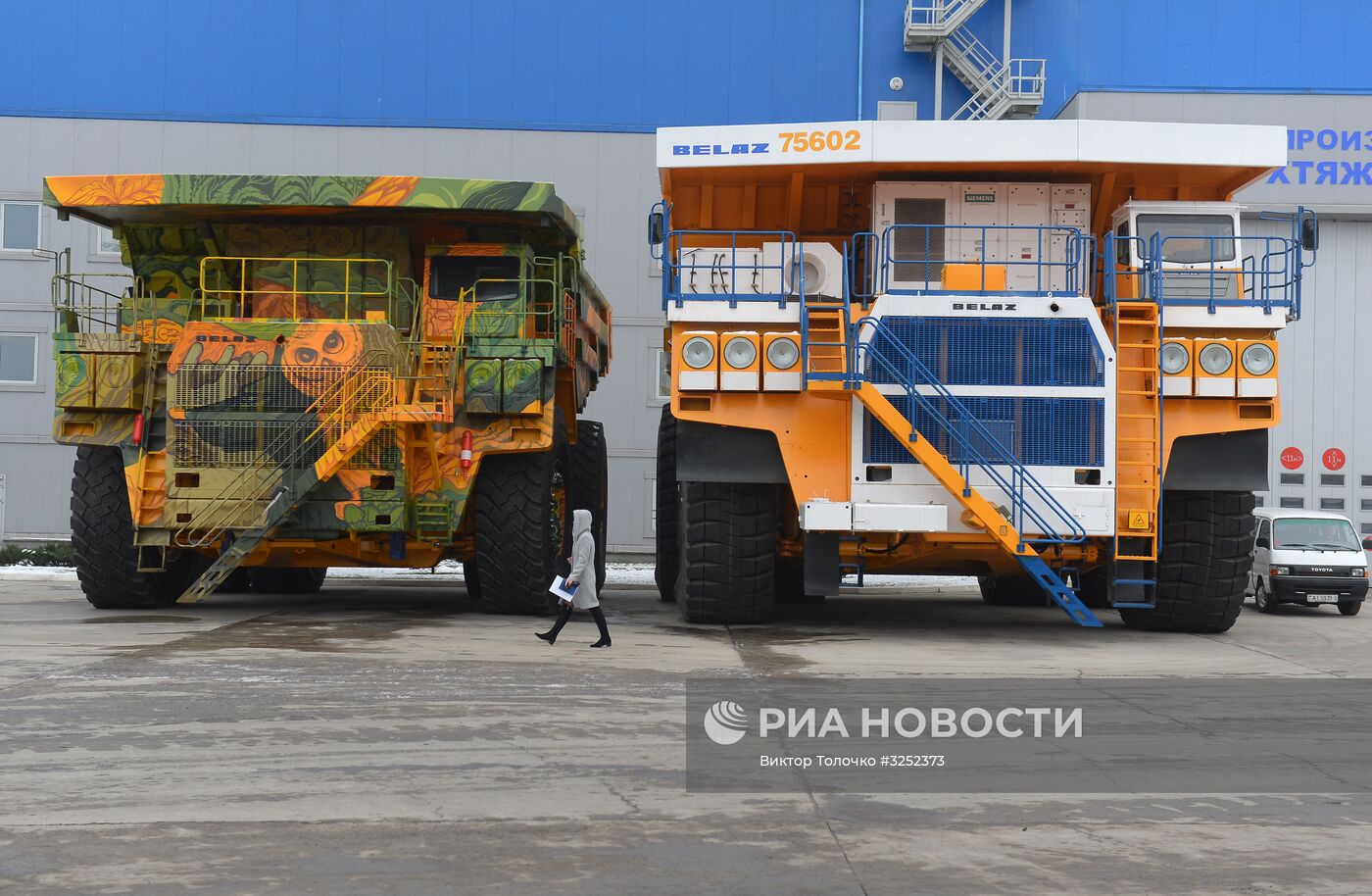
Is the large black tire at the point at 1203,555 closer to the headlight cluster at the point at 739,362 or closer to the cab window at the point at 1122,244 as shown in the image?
the cab window at the point at 1122,244

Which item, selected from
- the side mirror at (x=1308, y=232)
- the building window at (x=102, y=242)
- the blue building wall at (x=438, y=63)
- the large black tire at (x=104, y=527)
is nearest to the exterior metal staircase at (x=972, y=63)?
the blue building wall at (x=438, y=63)

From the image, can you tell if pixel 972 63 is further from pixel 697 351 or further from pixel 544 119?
pixel 697 351

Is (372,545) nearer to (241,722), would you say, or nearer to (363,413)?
(363,413)

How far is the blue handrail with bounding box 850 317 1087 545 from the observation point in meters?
12.6

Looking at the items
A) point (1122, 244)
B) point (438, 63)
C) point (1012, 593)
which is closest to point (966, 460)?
point (1122, 244)

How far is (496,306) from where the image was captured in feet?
48.6

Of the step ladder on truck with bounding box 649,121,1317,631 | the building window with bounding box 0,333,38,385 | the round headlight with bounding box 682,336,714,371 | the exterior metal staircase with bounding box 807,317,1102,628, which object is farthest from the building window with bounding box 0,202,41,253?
the exterior metal staircase with bounding box 807,317,1102,628

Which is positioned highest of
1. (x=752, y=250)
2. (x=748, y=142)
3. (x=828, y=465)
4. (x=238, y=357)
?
(x=748, y=142)

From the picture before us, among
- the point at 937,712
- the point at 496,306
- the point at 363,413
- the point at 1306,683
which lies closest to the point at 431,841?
the point at 937,712

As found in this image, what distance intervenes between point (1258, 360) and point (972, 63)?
19.0 meters

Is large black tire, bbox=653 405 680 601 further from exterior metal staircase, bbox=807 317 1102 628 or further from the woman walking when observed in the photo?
exterior metal staircase, bbox=807 317 1102 628

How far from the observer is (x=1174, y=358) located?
42.6ft

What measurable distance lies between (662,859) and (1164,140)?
9.99 metres

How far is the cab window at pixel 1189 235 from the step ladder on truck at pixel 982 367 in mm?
20
